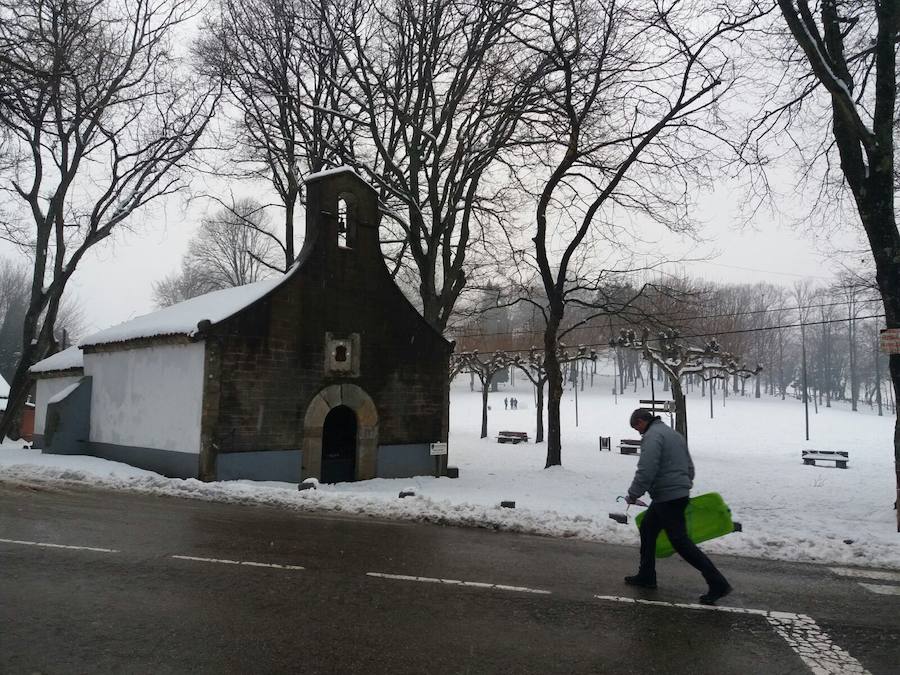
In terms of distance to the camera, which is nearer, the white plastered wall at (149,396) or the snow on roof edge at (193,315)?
the white plastered wall at (149,396)

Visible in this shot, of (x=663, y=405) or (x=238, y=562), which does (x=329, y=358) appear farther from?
(x=663, y=405)

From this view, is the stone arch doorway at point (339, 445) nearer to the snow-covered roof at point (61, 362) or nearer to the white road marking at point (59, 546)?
the white road marking at point (59, 546)

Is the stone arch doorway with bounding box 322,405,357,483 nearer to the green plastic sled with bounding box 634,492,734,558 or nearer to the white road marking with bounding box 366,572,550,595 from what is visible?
the white road marking with bounding box 366,572,550,595

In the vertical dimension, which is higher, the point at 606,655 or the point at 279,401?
the point at 279,401

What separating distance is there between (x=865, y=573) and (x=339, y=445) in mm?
11950

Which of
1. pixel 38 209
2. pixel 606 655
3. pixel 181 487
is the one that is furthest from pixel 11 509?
pixel 38 209

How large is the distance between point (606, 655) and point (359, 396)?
38.9 ft

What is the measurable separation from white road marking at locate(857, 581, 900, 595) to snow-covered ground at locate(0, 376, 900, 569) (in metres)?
1.16

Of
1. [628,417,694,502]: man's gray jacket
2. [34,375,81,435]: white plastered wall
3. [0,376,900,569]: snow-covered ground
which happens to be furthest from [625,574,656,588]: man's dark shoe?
[34,375,81,435]: white plastered wall

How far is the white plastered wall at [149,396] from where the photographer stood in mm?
13492

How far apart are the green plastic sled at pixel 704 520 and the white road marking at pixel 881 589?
1.58m

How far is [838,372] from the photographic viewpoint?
7894 centimetres

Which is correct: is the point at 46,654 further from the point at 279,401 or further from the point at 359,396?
the point at 359,396

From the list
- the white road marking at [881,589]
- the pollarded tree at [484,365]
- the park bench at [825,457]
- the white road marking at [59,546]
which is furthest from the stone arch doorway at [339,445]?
the park bench at [825,457]
